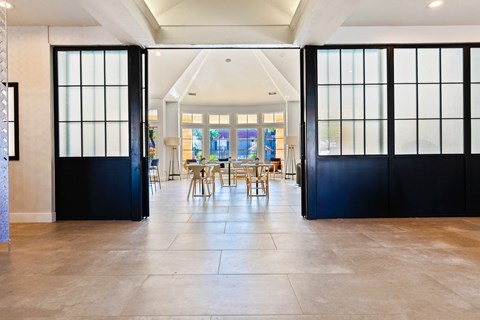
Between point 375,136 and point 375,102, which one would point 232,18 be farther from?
point 375,136

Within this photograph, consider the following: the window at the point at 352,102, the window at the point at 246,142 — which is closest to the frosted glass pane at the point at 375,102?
the window at the point at 352,102

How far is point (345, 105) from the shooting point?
5055mm

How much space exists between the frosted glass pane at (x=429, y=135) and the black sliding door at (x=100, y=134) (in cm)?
435

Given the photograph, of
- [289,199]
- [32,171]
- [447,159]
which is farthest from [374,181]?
[32,171]

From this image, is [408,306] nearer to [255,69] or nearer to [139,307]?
[139,307]

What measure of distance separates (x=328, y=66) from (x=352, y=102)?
2.23ft

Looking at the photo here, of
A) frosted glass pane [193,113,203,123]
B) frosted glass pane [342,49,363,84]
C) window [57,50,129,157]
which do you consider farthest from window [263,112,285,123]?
window [57,50,129,157]

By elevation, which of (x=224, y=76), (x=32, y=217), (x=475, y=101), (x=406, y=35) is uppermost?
(x=224, y=76)

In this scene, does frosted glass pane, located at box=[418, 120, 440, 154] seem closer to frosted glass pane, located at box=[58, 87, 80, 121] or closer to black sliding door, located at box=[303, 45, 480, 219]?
black sliding door, located at box=[303, 45, 480, 219]

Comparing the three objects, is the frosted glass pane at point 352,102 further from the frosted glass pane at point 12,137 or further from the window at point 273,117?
the window at point 273,117

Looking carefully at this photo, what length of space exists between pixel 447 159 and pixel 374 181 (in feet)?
3.93

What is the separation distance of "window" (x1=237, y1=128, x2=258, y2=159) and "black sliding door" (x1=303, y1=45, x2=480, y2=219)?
798cm

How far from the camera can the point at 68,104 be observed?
4.99 meters

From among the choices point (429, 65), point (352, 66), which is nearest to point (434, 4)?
point (429, 65)
